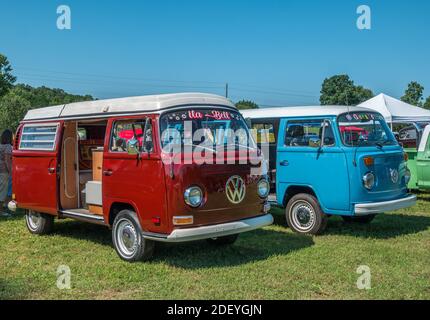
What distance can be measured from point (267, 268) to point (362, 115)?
3687 mm

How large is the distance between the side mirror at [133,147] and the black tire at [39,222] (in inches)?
123

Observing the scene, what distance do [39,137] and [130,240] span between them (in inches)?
120

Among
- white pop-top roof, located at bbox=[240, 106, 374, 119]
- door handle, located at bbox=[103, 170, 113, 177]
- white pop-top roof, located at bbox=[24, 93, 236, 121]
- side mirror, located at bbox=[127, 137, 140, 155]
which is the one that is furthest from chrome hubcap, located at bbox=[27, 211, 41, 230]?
white pop-top roof, located at bbox=[240, 106, 374, 119]

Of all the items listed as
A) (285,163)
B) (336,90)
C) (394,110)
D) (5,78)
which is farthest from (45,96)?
(285,163)

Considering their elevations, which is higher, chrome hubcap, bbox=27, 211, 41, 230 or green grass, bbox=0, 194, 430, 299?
chrome hubcap, bbox=27, 211, 41, 230

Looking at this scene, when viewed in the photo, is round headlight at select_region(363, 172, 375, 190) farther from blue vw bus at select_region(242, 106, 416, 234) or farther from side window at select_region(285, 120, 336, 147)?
side window at select_region(285, 120, 336, 147)

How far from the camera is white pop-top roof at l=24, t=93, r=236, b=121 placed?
6.76 meters

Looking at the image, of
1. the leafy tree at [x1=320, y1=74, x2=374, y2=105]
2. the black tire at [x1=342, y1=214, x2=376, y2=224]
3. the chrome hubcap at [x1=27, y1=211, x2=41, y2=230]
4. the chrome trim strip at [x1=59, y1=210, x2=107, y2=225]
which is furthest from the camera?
the leafy tree at [x1=320, y1=74, x2=374, y2=105]

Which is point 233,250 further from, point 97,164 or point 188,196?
point 97,164

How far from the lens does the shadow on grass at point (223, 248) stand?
7.03 metres

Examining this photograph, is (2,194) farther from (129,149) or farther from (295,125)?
(295,125)

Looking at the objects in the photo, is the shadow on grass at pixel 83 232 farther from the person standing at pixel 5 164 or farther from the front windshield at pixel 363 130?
the front windshield at pixel 363 130

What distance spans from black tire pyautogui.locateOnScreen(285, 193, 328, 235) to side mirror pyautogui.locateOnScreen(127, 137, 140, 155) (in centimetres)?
343

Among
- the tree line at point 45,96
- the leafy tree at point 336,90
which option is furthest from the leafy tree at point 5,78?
the leafy tree at point 336,90
